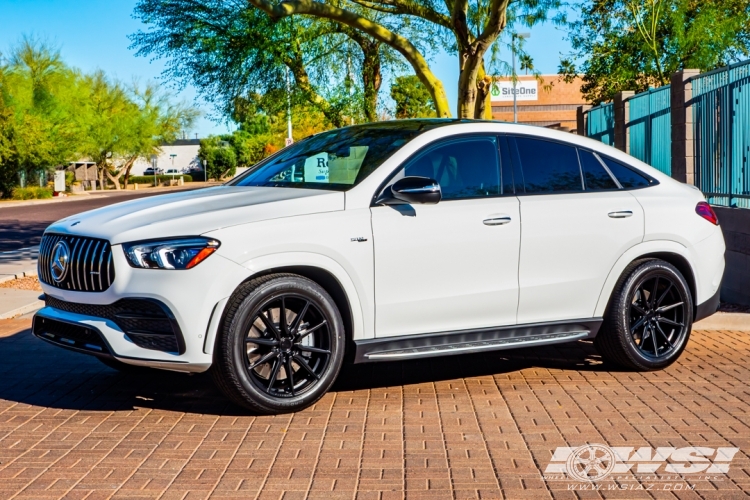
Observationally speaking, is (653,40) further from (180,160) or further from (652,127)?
(180,160)

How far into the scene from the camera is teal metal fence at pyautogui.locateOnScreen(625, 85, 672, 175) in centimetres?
1379

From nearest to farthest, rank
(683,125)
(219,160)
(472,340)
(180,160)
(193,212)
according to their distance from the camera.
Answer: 1. (193,212)
2. (472,340)
3. (683,125)
4. (219,160)
5. (180,160)

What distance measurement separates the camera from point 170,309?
223 inches

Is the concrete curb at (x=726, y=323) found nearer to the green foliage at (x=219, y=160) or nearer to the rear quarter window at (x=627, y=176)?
the rear quarter window at (x=627, y=176)

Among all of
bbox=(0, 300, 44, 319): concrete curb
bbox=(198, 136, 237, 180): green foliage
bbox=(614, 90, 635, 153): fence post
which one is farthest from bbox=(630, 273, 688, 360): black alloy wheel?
bbox=(198, 136, 237, 180): green foliage

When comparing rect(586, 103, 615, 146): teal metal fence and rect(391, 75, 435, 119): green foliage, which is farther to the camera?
rect(391, 75, 435, 119): green foliage

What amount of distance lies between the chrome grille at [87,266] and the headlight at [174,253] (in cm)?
19

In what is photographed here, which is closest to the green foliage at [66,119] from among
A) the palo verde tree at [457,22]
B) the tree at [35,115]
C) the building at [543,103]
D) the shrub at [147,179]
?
the tree at [35,115]

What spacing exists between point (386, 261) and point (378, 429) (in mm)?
1071

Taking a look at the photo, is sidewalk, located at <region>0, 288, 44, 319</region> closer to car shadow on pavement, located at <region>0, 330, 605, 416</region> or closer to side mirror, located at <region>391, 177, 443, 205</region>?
car shadow on pavement, located at <region>0, 330, 605, 416</region>

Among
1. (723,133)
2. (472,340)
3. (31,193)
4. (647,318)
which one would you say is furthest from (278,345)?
(31,193)

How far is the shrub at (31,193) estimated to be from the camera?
60906 mm

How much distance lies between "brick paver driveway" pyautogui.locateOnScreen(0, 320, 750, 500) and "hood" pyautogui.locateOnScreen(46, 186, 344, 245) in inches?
45.2

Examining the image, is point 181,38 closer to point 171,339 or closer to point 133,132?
point 171,339
